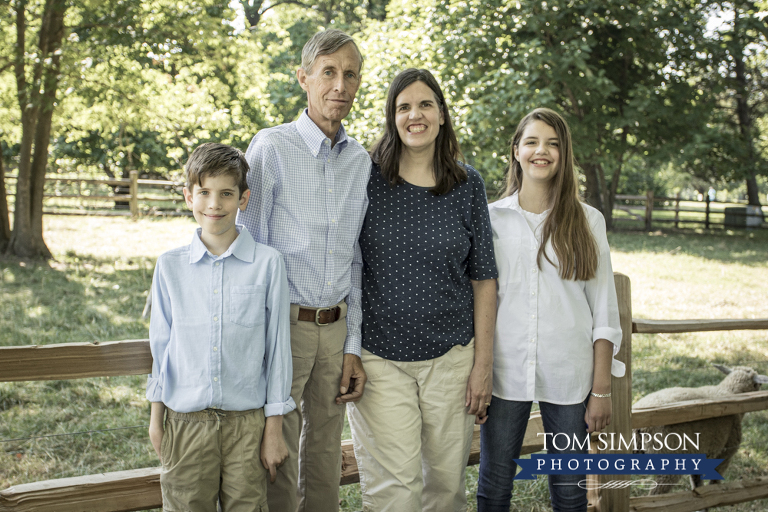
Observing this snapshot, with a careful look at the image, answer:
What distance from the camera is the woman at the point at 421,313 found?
2.38 m

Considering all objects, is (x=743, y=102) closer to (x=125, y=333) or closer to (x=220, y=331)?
(x=125, y=333)

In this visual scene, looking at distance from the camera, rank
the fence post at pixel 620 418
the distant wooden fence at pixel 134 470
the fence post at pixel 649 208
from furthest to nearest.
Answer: the fence post at pixel 649 208 < the fence post at pixel 620 418 < the distant wooden fence at pixel 134 470

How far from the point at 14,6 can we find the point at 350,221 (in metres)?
9.43

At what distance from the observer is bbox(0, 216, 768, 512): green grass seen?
3968 millimetres

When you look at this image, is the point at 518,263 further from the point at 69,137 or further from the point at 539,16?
the point at 69,137

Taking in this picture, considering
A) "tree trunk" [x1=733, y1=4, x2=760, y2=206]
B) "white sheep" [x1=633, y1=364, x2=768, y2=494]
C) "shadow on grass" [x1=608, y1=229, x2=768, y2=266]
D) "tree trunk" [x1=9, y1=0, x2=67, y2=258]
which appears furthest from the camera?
"tree trunk" [x1=733, y1=4, x2=760, y2=206]

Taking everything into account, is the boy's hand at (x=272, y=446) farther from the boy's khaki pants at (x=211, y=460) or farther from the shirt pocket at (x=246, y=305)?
the shirt pocket at (x=246, y=305)

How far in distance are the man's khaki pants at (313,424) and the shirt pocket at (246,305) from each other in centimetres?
22

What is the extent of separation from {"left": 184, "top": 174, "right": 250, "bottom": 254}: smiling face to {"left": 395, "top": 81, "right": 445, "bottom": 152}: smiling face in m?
0.73

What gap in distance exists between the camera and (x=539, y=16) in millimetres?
11539

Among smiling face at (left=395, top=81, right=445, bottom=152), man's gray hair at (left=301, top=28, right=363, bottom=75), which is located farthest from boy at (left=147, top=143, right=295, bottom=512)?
smiling face at (left=395, top=81, right=445, bottom=152)

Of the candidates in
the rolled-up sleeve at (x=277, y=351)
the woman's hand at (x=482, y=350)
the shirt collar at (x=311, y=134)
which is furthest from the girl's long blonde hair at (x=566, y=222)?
the rolled-up sleeve at (x=277, y=351)

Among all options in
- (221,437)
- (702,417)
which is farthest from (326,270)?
(702,417)

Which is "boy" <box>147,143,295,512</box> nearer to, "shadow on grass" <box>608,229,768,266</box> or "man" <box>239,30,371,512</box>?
"man" <box>239,30,371,512</box>
